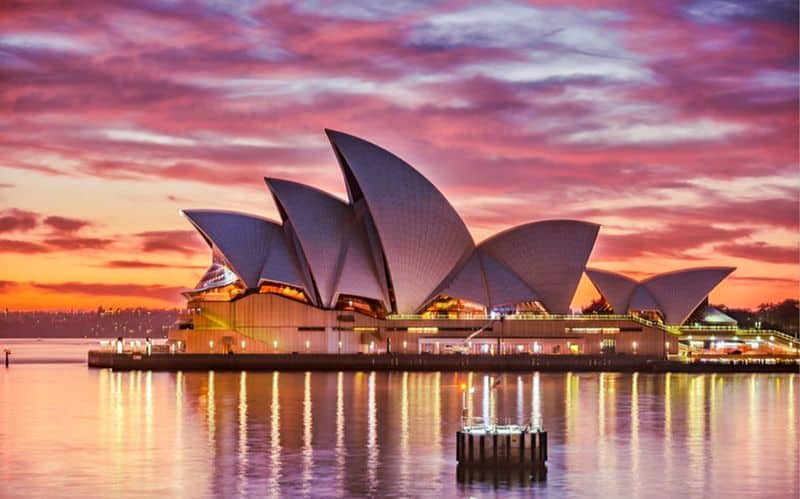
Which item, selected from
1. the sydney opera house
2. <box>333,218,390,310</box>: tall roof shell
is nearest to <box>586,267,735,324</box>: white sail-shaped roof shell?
the sydney opera house

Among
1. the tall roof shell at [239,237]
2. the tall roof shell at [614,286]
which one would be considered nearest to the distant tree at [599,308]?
the tall roof shell at [614,286]

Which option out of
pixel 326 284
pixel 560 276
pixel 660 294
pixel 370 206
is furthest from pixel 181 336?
pixel 660 294

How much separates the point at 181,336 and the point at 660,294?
3704 cm

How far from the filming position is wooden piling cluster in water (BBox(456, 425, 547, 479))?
119ft

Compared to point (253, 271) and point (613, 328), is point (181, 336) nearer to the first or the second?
point (253, 271)

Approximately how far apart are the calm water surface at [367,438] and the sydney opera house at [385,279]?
1571cm

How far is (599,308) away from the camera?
357 feet

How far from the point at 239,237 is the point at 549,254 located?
21.7 meters

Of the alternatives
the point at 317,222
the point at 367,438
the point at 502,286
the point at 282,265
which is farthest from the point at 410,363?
the point at 367,438

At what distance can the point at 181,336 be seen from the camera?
9444 cm

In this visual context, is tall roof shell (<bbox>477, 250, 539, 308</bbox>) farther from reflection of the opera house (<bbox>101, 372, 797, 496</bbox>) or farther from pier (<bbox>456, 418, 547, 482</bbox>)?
pier (<bbox>456, 418, 547, 482</bbox>)

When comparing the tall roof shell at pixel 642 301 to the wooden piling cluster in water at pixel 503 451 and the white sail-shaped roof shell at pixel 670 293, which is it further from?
the wooden piling cluster in water at pixel 503 451

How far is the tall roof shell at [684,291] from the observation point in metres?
105

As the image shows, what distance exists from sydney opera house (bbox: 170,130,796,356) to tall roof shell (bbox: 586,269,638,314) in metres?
6.29
